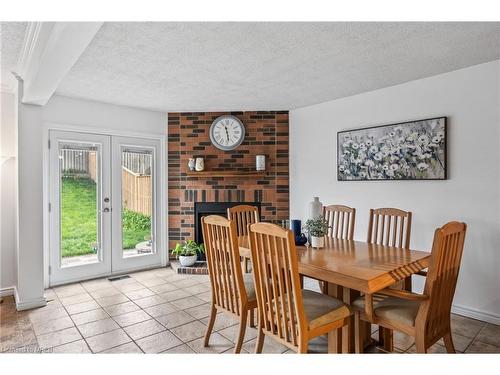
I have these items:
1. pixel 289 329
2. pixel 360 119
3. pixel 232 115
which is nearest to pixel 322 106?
pixel 360 119

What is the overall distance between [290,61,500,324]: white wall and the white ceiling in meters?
0.17

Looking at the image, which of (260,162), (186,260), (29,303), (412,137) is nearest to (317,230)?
(412,137)

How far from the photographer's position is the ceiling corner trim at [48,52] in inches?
74.9

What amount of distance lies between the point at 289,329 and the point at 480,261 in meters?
2.11

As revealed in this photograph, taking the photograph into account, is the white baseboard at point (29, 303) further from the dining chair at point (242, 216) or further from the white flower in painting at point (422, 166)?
the white flower in painting at point (422, 166)

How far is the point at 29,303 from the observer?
315 cm

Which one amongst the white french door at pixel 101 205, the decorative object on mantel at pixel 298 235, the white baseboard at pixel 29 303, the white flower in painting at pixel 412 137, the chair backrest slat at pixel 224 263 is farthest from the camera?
the white french door at pixel 101 205

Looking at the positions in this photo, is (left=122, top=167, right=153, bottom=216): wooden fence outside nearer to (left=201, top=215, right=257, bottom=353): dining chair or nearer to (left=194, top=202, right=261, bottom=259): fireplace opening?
(left=194, top=202, right=261, bottom=259): fireplace opening

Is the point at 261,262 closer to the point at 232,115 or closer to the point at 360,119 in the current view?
the point at 360,119

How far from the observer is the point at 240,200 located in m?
4.66

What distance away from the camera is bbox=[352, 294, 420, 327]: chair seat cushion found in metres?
1.91

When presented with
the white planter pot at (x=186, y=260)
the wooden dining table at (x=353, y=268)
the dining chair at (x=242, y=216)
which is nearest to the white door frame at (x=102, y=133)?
the white planter pot at (x=186, y=260)

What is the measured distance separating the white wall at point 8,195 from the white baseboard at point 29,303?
523 millimetres

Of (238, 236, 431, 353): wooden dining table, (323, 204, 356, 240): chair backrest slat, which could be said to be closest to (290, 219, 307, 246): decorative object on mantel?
(238, 236, 431, 353): wooden dining table
